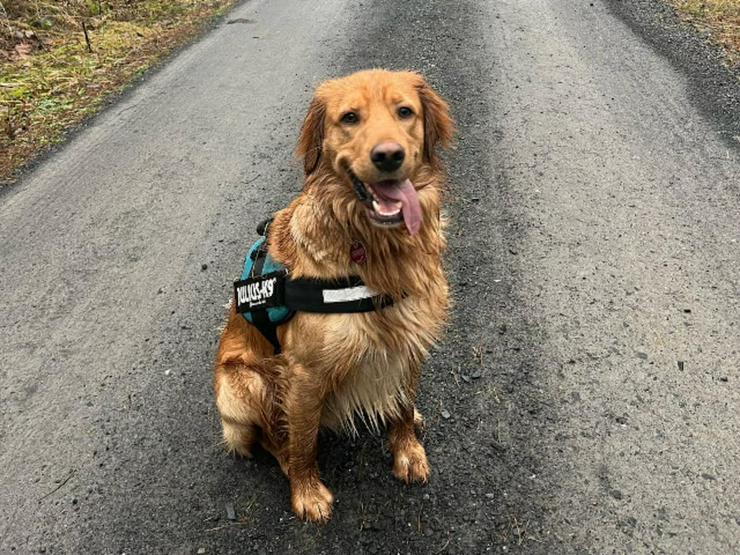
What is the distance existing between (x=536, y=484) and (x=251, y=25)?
26.5 feet

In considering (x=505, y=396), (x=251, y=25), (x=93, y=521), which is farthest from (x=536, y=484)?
(x=251, y=25)

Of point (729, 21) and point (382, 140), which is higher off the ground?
point (382, 140)

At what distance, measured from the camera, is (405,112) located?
2.35 m

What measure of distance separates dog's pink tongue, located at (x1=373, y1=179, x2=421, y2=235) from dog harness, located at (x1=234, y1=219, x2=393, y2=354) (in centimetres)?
33

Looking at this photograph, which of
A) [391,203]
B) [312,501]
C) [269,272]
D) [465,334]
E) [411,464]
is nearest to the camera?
[391,203]

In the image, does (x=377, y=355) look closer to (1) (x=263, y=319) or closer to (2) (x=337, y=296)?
(2) (x=337, y=296)

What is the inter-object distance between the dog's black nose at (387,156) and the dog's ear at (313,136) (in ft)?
1.31

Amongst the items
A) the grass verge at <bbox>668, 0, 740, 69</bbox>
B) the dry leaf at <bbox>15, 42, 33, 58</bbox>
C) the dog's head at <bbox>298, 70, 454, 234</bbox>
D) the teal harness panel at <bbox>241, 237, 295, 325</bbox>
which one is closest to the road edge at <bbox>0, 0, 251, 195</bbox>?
the dry leaf at <bbox>15, 42, 33, 58</bbox>

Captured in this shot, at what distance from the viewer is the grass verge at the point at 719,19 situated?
6.50 meters

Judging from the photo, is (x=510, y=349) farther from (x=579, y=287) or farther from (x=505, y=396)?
(x=579, y=287)

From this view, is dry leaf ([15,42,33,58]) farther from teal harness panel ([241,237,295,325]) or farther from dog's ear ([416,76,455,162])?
dog's ear ([416,76,455,162])

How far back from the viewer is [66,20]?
8844mm

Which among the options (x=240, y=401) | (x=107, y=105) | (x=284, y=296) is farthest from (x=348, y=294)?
(x=107, y=105)

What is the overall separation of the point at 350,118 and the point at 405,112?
0.23 metres
